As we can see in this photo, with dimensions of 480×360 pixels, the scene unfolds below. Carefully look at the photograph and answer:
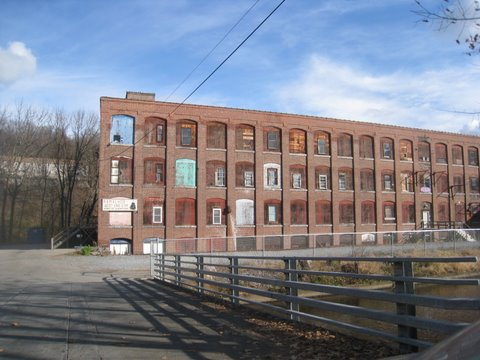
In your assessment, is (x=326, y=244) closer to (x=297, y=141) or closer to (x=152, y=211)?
(x=297, y=141)

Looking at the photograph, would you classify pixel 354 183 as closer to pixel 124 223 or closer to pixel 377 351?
pixel 124 223

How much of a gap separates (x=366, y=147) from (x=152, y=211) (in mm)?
22177

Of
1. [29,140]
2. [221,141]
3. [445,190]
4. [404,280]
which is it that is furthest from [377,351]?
[29,140]

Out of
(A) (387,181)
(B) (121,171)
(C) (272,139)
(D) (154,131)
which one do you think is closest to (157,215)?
(B) (121,171)

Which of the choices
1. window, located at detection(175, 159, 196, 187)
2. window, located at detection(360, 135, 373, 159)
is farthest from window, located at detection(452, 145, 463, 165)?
window, located at detection(175, 159, 196, 187)

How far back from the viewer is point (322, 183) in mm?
45906

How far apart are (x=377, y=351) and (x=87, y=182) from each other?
Result: 5556cm

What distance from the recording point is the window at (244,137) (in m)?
42.5

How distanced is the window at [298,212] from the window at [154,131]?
506 inches

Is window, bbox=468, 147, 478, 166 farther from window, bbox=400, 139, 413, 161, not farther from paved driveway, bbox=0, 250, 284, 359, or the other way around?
paved driveway, bbox=0, 250, 284, 359

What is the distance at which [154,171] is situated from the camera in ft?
130

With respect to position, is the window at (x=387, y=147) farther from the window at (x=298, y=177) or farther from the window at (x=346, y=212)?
the window at (x=298, y=177)

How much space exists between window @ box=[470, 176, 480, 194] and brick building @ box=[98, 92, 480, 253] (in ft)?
13.8

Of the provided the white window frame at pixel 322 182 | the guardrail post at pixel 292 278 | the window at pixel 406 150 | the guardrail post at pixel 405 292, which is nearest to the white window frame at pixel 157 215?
the white window frame at pixel 322 182
